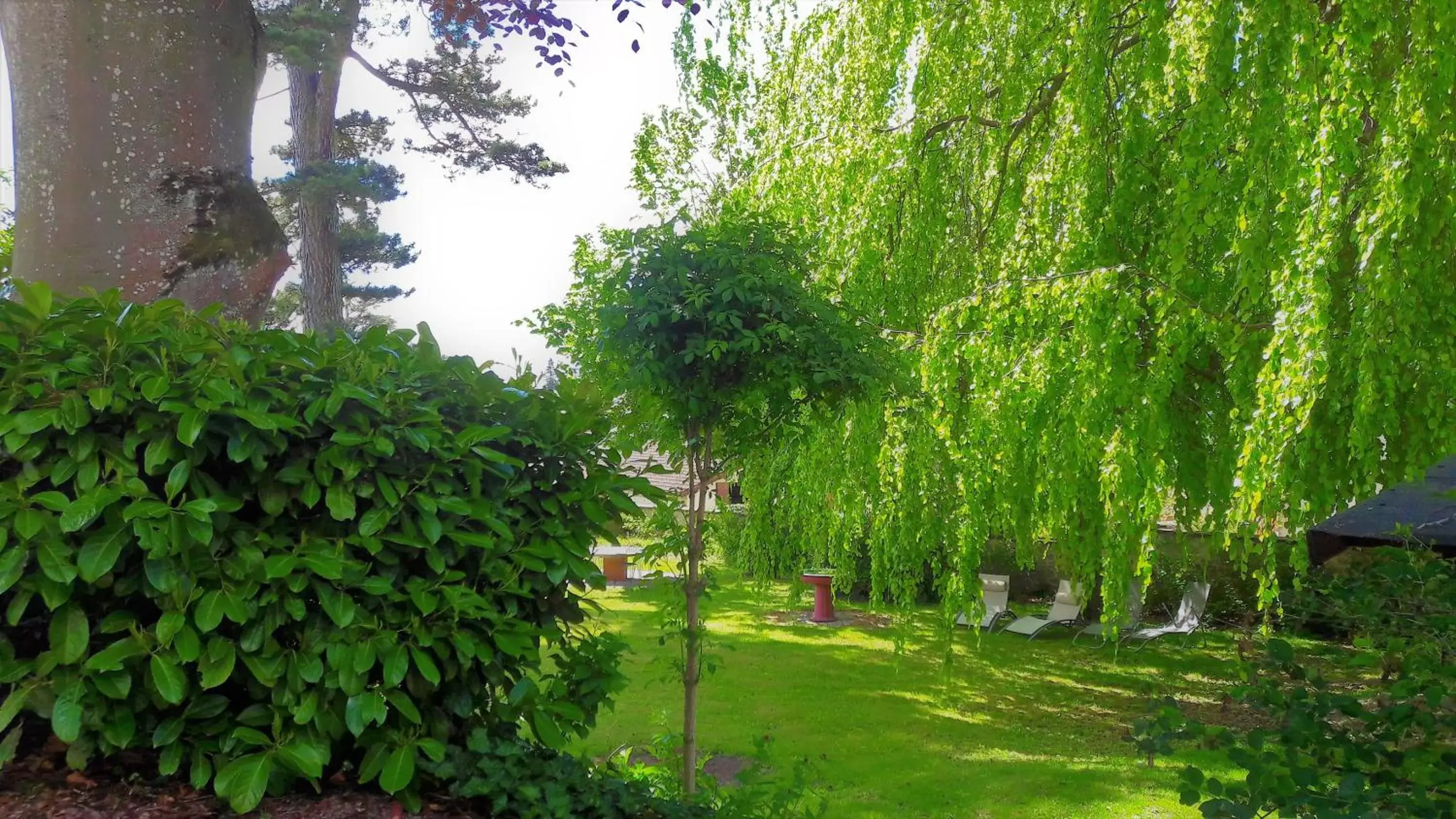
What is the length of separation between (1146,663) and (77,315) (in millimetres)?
9483

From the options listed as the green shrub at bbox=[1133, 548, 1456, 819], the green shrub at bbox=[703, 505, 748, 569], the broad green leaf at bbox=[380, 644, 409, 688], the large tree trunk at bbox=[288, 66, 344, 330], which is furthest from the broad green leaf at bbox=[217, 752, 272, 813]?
the large tree trunk at bbox=[288, 66, 344, 330]

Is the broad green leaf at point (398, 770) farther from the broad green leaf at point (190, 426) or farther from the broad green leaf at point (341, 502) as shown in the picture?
the broad green leaf at point (190, 426)

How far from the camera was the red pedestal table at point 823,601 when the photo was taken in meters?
10.9

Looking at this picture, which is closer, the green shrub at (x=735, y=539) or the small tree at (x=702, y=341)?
the small tree at (x=702, y=341)

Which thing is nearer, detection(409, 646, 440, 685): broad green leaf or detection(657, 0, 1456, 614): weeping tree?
detection(409, 646, 440, 685): broad green leaf

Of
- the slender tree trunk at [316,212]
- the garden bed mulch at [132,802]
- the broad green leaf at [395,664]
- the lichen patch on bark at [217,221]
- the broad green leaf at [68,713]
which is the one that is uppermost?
the slender tree trunk at [316,212]

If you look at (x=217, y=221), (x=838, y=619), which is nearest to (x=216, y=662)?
(x=217, y=221)

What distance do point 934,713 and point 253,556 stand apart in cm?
596

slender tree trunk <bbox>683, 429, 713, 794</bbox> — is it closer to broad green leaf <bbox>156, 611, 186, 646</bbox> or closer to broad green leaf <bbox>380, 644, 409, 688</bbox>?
broad green leaf <bbox>380, 644, 409, 688</bbox>

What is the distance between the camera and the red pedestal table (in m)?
10.9

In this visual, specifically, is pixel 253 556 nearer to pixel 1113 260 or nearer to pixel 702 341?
pixel 702 341

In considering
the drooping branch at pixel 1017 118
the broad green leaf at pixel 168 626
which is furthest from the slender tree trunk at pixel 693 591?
the drooping branch at pixel 1017 118

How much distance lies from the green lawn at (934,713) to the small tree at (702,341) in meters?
0.96

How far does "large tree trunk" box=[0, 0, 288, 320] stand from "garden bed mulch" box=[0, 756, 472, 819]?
61.3 inches
